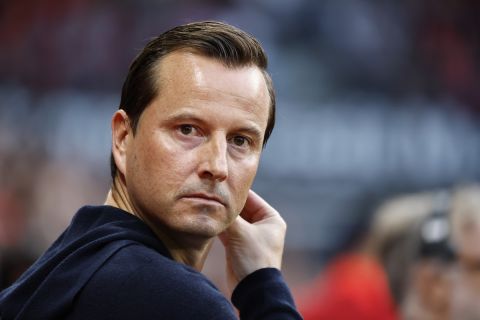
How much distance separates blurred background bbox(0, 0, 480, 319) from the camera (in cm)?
579

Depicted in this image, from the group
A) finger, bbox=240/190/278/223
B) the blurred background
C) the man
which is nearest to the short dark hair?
the man

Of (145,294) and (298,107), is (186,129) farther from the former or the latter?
(298,107)

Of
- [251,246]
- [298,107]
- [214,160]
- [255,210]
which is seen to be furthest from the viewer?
[298,107]

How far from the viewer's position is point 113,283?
139 centimetres

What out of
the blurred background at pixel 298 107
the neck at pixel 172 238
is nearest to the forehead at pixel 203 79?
the neck at pixel 172 238

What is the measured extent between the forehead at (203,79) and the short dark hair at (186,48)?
1 centimetres

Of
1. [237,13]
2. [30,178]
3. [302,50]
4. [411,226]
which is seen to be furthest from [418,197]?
[30,178]

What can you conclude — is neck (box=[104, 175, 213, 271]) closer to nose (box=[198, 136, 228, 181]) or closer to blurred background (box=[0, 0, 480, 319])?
nose (box=[198, 136, 228, 181])

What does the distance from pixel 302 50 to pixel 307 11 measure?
28 cm

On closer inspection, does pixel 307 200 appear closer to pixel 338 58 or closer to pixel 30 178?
pixel 338 58

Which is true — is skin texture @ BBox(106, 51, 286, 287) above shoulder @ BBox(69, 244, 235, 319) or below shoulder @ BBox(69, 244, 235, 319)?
above

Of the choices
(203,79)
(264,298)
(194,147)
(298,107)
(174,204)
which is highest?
(203,79)

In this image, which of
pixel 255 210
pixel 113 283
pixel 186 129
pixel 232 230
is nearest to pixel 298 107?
pixel 255 210

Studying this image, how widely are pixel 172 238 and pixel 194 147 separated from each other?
20 cm
